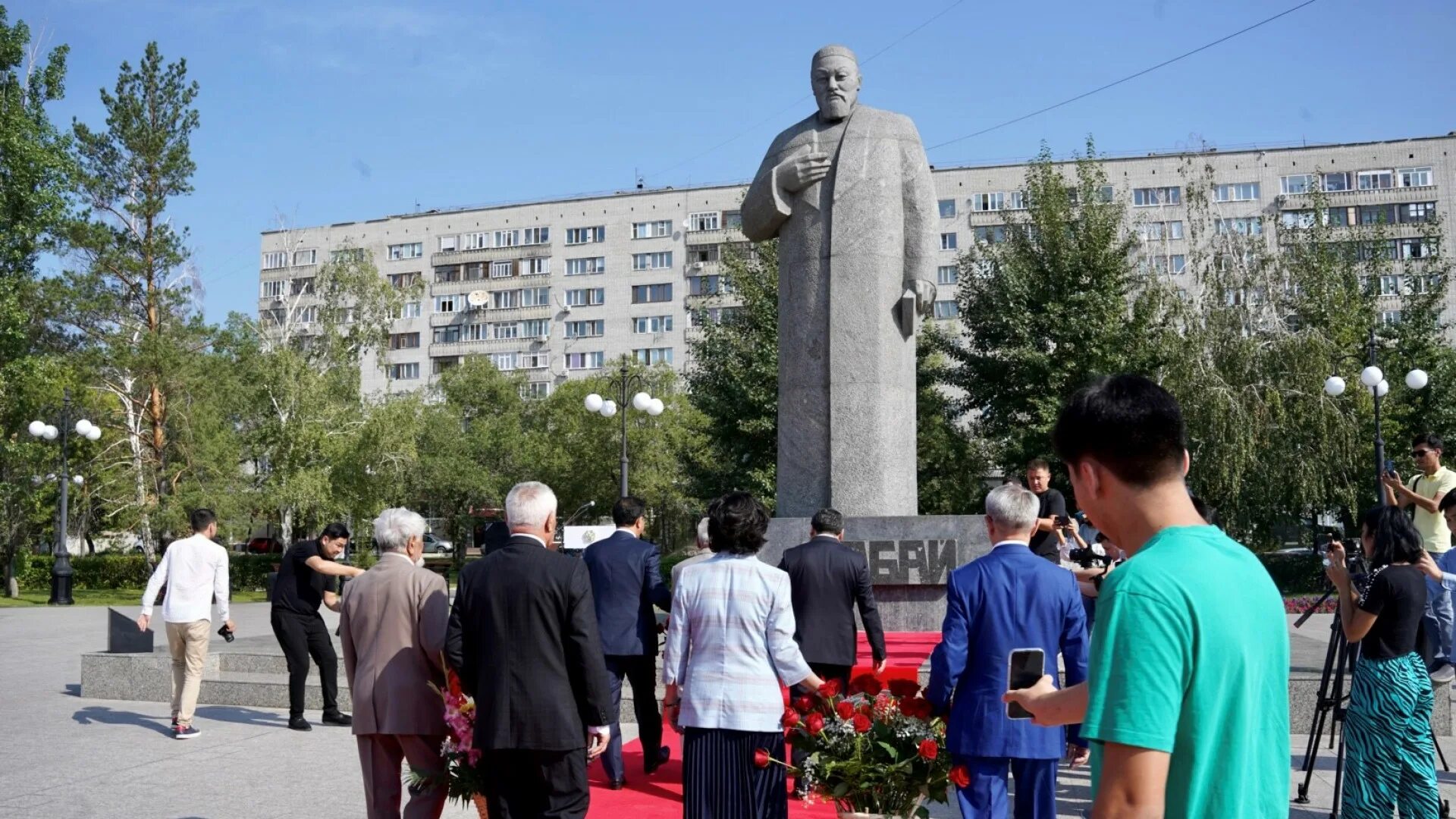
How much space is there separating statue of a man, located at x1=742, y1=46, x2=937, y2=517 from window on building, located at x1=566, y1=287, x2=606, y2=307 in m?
60.3

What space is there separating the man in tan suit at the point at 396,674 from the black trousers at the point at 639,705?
6.59ft

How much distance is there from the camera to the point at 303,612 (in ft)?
35.9

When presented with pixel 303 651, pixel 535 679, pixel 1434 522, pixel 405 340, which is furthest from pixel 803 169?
pixel 405 340

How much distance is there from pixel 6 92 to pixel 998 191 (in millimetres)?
44787

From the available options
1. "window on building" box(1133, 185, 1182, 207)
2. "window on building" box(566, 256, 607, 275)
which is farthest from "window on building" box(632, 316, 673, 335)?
"window on building" box(1133, 185, 1182, 207)

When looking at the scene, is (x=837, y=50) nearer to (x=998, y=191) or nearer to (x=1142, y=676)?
Result: (x=1142, y=676)

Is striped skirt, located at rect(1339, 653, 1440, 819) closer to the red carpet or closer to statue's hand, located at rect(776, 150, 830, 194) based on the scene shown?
the red carpet

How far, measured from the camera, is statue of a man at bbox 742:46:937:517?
11.4 meters

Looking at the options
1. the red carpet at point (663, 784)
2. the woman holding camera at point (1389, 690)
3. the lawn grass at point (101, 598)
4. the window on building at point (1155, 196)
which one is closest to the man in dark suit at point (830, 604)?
the red carpet at point (663, 784)

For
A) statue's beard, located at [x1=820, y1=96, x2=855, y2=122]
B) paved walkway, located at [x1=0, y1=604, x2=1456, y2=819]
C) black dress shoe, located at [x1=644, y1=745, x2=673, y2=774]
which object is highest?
statue's beard, located at [x1=820, y1=96, x2=855, y2=122]

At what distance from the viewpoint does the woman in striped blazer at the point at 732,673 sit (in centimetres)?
543

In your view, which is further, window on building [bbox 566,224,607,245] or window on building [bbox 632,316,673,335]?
window on building [bbox 566,224,607,245]

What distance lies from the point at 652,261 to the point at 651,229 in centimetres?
180

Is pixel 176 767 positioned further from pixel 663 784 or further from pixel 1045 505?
pixel 1045 505
